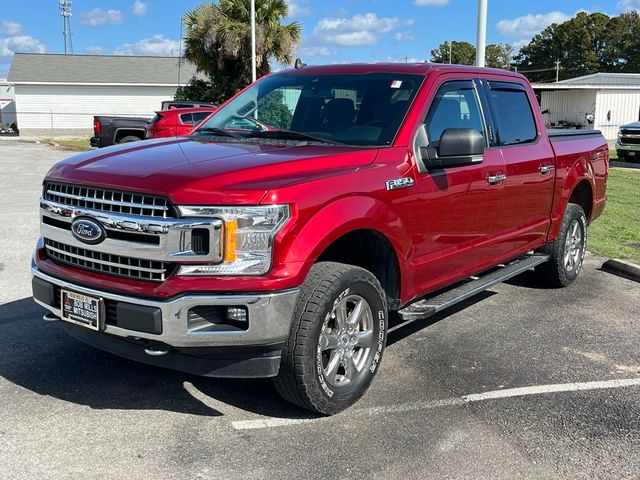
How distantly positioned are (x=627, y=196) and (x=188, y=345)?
41.0 ft

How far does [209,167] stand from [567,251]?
4517mm

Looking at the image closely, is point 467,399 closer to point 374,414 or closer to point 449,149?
point 374,414

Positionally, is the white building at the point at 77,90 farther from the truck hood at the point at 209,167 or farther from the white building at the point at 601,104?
the truck hood at the point at 209,167

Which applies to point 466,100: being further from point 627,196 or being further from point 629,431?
point 627,196

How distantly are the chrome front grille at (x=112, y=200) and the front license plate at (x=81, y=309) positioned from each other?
0.50 metres

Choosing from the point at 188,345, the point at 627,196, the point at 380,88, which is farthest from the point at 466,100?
the point at 627,196

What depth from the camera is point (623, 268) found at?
745 cm

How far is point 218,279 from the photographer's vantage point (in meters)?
3.38

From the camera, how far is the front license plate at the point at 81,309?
360 centimetres

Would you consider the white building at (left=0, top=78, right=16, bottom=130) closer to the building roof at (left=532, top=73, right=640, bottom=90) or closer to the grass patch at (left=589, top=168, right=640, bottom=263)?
the building roof at (left=532, top=73, right=640, bottom=90)

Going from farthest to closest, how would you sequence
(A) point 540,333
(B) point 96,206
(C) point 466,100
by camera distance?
(A) point 540,333, (C) point 466,100, (B) point 96,206

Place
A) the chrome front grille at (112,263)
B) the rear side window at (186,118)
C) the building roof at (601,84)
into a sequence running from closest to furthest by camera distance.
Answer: the chrome front grille at (112,263)
the rear side window at (186,118)
the building roof at (601,84)

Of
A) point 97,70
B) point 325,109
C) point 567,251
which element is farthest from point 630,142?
point 97,70

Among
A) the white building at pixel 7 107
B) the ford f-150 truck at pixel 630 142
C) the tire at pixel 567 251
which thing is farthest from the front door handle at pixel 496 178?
the white building at pixel 7 107
